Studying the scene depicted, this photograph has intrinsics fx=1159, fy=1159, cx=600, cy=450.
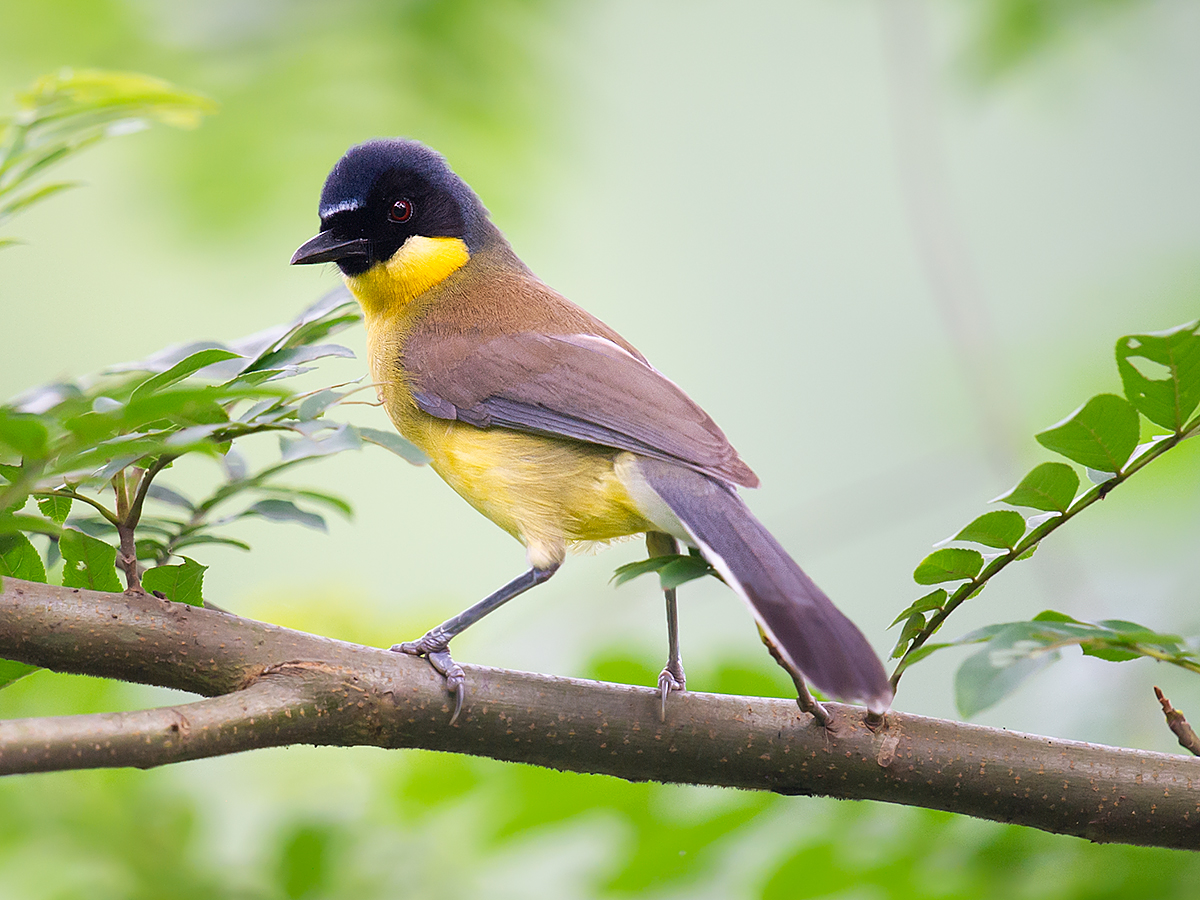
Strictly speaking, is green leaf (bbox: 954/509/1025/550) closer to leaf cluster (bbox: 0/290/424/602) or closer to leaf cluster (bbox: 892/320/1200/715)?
leaf cluster (bbox: 892/320/1200/715)

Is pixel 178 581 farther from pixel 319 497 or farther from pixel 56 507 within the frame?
pixel 319 497

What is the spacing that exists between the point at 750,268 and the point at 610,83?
4.97ft

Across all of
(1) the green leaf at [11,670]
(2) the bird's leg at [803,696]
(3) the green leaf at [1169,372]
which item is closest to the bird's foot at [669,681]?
(2) the bird's leg at [803,696]

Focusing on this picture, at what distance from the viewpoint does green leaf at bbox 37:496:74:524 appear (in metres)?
1.66

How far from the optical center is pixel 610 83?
684 centimetres

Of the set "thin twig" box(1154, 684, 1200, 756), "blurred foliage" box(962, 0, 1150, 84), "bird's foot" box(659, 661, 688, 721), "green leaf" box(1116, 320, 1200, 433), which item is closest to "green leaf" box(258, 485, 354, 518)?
"bird's foot" box(659, 661, 688, 721)

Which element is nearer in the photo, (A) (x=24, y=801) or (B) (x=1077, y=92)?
(A) (x=24, y=801)

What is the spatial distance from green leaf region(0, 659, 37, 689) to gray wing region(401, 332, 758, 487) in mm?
1146

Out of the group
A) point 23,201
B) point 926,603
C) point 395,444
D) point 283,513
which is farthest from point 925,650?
point 23,201

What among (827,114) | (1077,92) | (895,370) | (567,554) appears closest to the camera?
(567,554)

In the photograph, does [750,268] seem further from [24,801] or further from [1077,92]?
[24,801]

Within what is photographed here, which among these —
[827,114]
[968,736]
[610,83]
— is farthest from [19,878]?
[827,114]

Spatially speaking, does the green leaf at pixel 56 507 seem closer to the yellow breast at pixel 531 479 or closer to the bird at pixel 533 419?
the bird at pixel 533 419

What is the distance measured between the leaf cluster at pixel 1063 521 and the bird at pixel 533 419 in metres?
0.17
